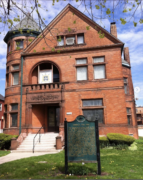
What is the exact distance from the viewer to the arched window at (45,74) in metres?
18.6

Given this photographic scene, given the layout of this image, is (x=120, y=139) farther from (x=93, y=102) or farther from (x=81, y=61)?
(x=81, y=61)

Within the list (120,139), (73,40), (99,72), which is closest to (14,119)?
(99,72)

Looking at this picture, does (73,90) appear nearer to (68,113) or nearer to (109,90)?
(68,113)

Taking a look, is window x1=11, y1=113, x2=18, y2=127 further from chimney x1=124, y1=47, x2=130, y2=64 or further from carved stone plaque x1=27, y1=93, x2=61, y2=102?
chimney x1=124, y1=47, x2=130, y2=64

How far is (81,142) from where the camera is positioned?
7242 millimetres

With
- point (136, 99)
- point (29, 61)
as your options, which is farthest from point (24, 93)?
point (136, 99)

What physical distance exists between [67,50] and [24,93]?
6.37 metres

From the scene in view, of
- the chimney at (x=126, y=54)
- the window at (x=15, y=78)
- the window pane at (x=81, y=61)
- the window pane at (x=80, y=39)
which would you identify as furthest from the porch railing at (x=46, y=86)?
the chimney at (x=126, y=54)

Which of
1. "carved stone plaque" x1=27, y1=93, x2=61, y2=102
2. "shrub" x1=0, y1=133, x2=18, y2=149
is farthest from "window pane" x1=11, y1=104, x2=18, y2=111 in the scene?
"shrub" x1=0, y1=133, x2=18, y2=149

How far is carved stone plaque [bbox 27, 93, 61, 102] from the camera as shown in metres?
17.4

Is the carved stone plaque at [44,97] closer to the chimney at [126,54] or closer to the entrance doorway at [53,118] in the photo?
the entrance doorway at [53,118]

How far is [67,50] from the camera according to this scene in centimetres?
1828

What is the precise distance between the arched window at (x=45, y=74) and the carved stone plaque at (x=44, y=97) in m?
1.64

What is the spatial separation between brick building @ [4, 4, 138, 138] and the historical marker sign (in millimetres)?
9208
